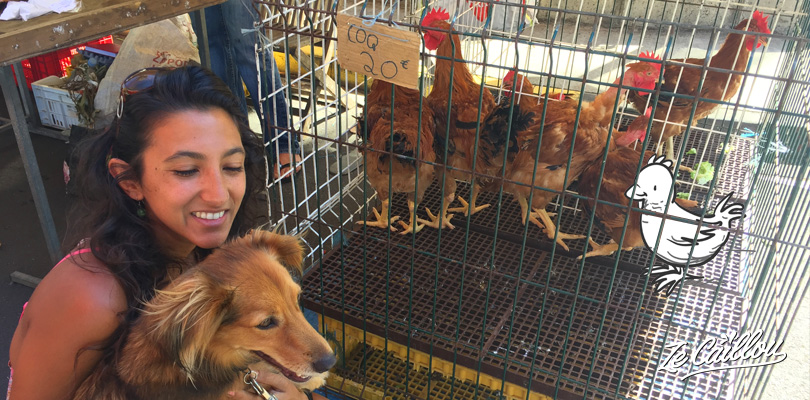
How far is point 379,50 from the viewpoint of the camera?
5.22 ft

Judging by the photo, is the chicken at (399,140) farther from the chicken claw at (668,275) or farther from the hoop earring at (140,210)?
the hoop earring at (140,210)

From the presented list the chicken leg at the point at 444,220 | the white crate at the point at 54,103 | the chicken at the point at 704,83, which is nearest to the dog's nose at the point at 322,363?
the chicken leg at the point at 444,220

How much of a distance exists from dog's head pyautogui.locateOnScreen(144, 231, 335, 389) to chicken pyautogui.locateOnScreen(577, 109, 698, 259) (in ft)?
4.52

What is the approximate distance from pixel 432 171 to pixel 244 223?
1145 millimetres

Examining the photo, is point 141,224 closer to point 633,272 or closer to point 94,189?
point 94,189

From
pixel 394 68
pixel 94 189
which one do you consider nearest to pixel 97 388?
pixel 94 189

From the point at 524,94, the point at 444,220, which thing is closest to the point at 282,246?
the point at 444,220

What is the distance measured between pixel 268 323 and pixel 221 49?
263 centimetres

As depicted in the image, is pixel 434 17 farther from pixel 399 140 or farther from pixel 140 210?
pixel 140 210

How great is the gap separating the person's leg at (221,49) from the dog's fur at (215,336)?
211cm

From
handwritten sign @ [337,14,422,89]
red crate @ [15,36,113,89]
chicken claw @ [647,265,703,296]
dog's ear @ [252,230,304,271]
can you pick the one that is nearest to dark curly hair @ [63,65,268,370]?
dog's ear @ [252,230,304,271]

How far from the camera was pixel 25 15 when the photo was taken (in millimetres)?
2094

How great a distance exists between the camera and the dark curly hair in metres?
1.32

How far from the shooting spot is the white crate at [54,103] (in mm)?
4237
